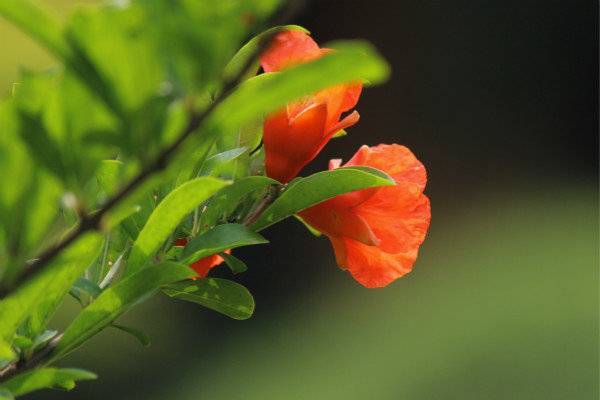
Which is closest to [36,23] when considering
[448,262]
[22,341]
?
[22,341]

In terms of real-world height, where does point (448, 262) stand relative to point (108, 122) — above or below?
below

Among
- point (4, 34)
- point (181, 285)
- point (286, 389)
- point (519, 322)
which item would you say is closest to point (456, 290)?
point (519, 322)

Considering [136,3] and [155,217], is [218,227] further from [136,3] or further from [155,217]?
[136,3]

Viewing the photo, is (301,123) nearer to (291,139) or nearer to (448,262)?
(291,139)

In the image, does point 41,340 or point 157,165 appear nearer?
point 157,165

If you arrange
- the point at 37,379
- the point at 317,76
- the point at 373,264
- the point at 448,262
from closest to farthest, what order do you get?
the point at 317,76 < the point at 37,379 < the point at 373,264 < the point at 448,262

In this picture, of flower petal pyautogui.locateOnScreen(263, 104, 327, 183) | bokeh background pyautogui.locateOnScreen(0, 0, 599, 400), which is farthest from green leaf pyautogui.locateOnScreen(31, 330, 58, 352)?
bokeh background pyautogui.locateOnScreen(0, 0, 599, 400)

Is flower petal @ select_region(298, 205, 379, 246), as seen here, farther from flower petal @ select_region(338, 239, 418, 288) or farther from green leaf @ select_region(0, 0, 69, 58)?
green leaf @ select_region(0, 0, 69, 58)
